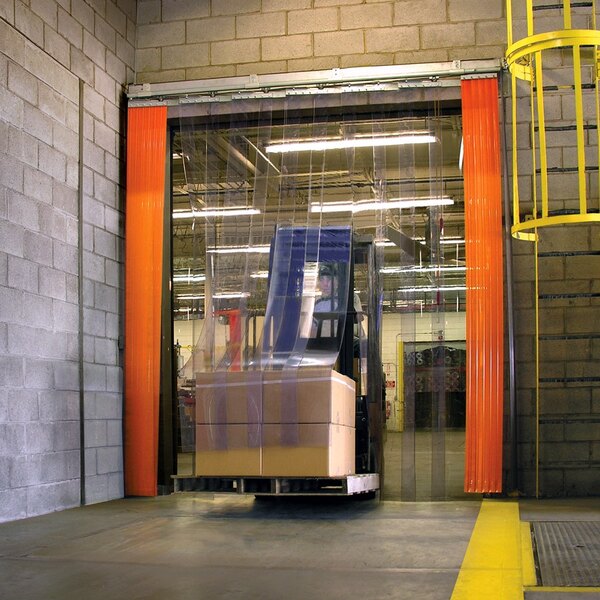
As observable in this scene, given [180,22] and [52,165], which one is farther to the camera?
[180,22]

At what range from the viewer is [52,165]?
7.59m

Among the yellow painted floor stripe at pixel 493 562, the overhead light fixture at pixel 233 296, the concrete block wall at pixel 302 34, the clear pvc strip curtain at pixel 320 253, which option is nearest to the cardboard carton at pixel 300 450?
the clear pvc strip curtain at pixel 320 253

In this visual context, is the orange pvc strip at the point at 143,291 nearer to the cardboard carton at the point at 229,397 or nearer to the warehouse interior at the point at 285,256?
the warehouse interior at the point at 285,256

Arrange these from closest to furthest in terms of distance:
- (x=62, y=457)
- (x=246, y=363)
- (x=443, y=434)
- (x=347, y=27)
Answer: (x=246, y=363), (x=62, y=457), (x=443, y=434), (x=347, y=27)

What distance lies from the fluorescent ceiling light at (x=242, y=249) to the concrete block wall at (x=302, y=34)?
2055 millimetres

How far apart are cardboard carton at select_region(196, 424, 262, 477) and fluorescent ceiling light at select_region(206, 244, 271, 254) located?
72.9 inches

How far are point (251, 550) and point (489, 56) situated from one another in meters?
5.54

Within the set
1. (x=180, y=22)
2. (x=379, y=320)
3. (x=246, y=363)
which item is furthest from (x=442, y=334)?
(x=180, y=22)

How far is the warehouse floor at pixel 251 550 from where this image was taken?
163 inches

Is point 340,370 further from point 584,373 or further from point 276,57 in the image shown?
point 276,57

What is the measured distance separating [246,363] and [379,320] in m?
1.66

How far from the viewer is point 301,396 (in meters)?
6.64

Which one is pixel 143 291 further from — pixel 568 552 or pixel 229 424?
pixel 568 552

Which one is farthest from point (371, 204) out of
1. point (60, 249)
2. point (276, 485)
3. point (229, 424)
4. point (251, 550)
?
point (251, 550)
